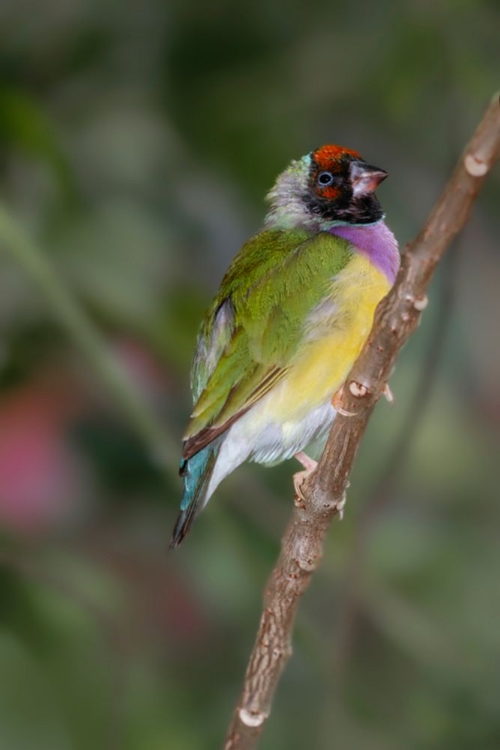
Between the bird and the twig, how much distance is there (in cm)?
16

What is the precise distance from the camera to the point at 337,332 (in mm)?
1608

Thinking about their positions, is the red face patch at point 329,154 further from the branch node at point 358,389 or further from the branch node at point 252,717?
the branch node at point 252,717

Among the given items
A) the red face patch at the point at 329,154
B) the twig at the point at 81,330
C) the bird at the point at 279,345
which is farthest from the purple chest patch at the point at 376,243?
the twig at the point at 81,330

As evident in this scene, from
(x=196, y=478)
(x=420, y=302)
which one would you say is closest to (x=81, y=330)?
(x=196, y=478)

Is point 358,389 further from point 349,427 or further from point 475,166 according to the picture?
point 475,166

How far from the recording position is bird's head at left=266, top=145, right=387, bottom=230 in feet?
5.83

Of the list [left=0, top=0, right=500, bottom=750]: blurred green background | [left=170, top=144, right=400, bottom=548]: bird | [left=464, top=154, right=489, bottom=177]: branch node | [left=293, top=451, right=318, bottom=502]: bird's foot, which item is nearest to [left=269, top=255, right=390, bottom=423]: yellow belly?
[left=170, top=144, right=400, bottom=548]: bird

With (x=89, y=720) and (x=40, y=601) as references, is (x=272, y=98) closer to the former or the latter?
(x=40, y=601)

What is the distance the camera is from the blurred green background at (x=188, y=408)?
81.8 inches

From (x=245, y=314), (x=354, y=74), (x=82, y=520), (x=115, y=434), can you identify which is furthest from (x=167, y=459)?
(x=354, y=74)

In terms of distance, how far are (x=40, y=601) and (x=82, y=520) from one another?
0.52 metres

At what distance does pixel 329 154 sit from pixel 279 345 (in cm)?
38

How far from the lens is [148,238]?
2.43 meters

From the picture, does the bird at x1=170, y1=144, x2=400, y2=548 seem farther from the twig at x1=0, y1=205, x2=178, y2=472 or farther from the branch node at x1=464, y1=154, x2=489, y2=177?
the branch node at x1=464, y1=154, x2=489, y2=177
